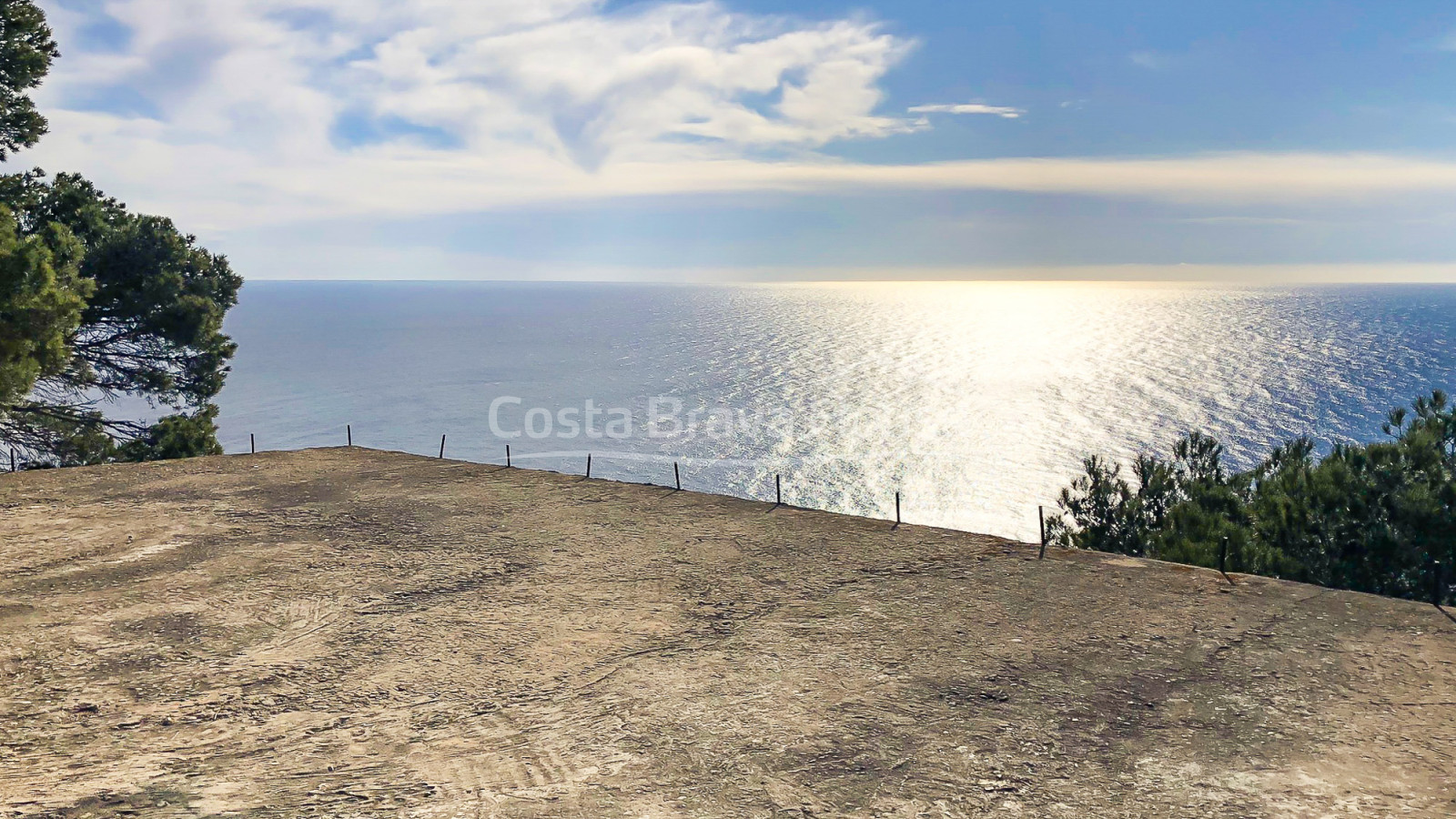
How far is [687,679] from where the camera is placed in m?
8.63

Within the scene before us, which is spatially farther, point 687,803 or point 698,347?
point 698,347

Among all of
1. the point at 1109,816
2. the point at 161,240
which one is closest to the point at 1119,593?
the point at 1109,816

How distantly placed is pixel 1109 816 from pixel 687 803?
3343mm

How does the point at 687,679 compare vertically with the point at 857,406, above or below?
below

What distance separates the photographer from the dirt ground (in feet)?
22.0

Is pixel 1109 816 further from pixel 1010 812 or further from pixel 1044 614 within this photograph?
pixel 1044 614

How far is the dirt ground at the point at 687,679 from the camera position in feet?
22.0

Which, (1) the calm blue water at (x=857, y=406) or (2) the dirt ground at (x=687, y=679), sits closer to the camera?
(2) the dirt ground at (x=687, y=679)

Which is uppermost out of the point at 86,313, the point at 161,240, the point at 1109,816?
the point at 161,240

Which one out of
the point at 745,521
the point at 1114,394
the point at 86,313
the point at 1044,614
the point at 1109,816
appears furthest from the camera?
the point at 1114,394

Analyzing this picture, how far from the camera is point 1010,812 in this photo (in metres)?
6.37

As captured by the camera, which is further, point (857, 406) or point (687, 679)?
point (857, 406)

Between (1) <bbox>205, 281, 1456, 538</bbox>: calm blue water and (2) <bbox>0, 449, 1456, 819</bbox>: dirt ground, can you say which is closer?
(2) <bbox>0, 449, 1456, 819</bbox>: dirt ground

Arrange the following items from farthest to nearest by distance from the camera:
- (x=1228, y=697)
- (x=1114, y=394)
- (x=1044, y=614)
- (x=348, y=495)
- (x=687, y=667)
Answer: (x=1114, y=394)
(x=348, y=495)
(x=1044, y=614)
(x=687, y=667)
(x=1228, y=697)
